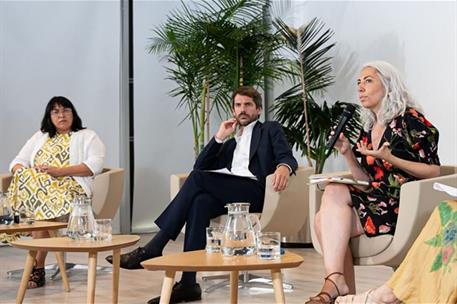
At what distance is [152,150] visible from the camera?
26.5 ft

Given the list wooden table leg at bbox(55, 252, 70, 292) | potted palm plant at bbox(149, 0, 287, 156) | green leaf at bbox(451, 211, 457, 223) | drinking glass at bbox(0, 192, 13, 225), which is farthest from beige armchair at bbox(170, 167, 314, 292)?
potted palm plant at bbox(149, 0, 287, 156)

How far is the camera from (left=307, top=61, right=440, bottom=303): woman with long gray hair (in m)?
3.59

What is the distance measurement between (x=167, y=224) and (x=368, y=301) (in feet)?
5.16

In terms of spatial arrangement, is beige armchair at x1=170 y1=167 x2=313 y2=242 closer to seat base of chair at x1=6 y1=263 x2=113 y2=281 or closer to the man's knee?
the man's knee

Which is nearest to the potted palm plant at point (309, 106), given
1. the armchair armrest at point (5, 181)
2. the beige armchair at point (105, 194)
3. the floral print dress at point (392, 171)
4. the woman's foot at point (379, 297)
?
the beige armchair at point (105, 194)

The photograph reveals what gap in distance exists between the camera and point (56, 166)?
5.51m

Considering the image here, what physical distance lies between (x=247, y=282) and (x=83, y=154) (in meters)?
1.45

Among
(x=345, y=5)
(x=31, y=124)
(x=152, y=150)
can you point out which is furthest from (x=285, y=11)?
(x=31, y=124)

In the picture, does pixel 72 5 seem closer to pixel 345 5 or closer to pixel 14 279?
pixel 345 5

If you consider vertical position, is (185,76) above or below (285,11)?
below

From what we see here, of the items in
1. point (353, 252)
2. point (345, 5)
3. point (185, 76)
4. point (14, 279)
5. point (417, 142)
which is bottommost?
point (14, 279)

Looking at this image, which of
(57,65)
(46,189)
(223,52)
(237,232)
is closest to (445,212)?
(237,232)

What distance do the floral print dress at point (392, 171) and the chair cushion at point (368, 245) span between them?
0.03m

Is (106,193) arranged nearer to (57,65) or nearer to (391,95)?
(391,95)
